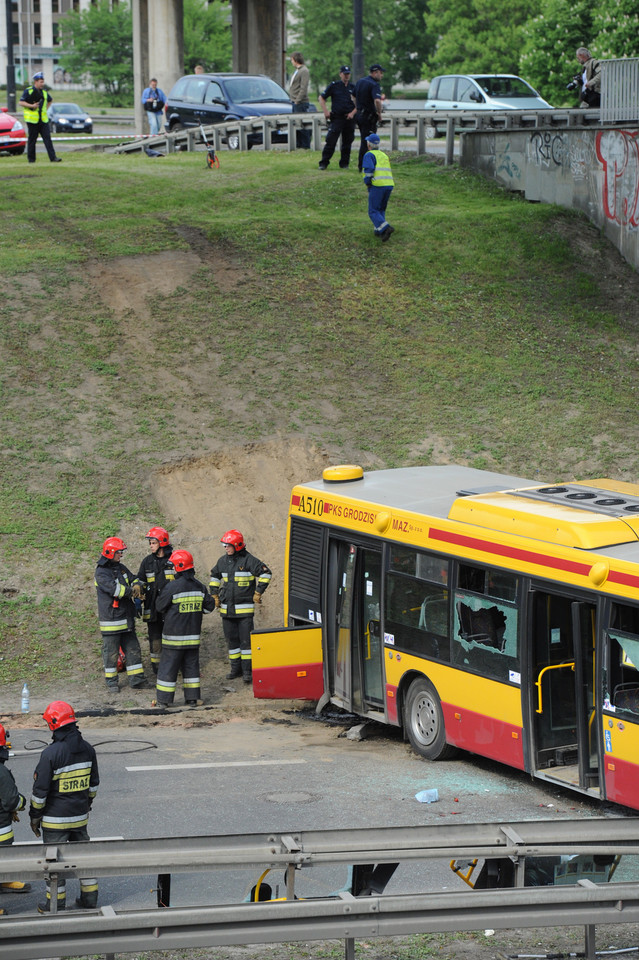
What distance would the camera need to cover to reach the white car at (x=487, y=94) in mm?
33812

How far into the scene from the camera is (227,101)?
1351 inches

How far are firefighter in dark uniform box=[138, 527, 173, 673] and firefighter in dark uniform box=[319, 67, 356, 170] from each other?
45.3 ft

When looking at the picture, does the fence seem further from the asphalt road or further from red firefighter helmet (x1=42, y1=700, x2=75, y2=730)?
red firefighter helmet (x1=42, y1=700, x2=75, y2=730)

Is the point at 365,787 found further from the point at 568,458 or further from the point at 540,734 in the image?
the point at 568,458

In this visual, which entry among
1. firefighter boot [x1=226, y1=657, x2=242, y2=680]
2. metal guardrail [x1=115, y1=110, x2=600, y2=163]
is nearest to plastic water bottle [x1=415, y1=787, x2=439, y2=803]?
firefighter boot [x1=226, y1=657, x2=242, y2=680]

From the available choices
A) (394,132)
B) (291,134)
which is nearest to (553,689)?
(394,132)

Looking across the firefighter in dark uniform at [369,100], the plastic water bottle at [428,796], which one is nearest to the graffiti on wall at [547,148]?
the firefighter in dark uniform at [369,100]

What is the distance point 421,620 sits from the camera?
40.0 ft

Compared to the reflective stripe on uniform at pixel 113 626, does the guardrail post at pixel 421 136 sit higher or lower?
higher

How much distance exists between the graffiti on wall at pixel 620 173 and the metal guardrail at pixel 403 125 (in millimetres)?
1400

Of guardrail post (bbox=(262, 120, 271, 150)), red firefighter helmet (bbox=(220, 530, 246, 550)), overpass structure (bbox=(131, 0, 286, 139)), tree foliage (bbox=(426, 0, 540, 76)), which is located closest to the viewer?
red firefighter helmet (bbox=(220, 530, 246, 550))

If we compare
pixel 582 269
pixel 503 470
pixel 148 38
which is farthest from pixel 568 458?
pixel 148 38

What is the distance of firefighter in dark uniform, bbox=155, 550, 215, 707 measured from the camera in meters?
14.0

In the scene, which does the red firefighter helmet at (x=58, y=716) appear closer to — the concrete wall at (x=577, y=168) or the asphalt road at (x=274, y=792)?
the asphalt road at (x=274, y=792)
